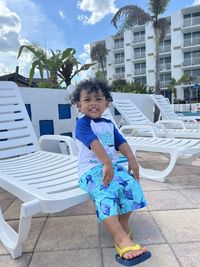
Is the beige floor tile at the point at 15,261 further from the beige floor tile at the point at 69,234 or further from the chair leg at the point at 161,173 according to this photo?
the chair leg at the point at 161,173

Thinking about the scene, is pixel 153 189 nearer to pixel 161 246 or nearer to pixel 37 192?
pixel 161 246

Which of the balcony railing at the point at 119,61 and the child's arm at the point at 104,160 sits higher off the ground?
the balcony railing at the point at 119,61

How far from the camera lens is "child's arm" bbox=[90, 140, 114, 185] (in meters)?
1.68

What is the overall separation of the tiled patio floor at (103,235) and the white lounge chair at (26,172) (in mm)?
190

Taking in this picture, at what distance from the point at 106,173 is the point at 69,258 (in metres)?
0.55

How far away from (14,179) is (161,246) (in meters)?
1.07

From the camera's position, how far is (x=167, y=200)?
249 centimetres

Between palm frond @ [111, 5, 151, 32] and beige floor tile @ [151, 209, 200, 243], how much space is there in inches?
581

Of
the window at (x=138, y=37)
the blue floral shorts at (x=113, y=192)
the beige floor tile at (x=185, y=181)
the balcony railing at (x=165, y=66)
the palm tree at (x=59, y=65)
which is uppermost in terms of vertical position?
the window at (x=138, y=37)

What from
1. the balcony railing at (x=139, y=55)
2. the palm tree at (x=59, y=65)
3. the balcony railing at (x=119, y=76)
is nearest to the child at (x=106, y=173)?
the palm tree at (x=59, y=65)

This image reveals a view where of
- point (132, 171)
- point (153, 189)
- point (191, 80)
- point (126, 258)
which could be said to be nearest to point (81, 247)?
point (126, 258)

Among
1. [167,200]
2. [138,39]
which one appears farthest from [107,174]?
[138,39]

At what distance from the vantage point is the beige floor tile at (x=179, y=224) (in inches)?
71.1

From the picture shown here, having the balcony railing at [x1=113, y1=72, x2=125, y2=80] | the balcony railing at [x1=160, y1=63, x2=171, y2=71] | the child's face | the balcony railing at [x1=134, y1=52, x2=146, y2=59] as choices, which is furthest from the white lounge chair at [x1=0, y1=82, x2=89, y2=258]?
the balcony railing at [x1=113, y1=72, x2=125, y2=80]
